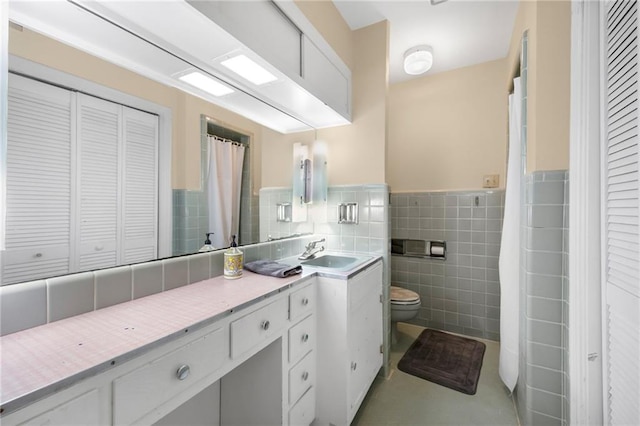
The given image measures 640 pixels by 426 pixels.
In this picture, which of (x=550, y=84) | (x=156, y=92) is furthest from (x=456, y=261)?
(x=156, y=92)

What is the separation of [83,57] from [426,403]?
2.36m

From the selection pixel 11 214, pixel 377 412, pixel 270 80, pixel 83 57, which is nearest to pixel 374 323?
pixel 377 412

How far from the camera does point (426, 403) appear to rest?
5.09 feet

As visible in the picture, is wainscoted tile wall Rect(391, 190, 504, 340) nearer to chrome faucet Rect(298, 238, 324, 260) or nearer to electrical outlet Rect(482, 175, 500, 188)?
electrical outlet Rect(482, 175, 500, 188)

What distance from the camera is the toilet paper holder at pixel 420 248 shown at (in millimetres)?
2465

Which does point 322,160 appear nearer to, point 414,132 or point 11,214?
point 414,132

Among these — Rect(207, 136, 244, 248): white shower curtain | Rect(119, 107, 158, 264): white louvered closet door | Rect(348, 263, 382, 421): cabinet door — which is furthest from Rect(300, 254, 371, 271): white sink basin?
Rect(119, 107, 158, 264): white louvered closet door

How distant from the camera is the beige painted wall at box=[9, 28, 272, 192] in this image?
76 cm

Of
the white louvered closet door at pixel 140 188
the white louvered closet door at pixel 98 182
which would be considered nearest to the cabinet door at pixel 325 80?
the white louvered closet door at pixel 140 188

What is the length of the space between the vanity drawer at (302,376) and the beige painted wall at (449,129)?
195 centimetres

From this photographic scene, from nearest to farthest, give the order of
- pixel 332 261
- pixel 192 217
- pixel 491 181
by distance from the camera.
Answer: pixel 192 217 → pixel 332 261 → pixel 491 181

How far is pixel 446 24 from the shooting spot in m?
1.88

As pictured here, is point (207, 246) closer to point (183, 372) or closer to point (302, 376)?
point (183, 372)

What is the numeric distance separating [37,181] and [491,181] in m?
2.86
